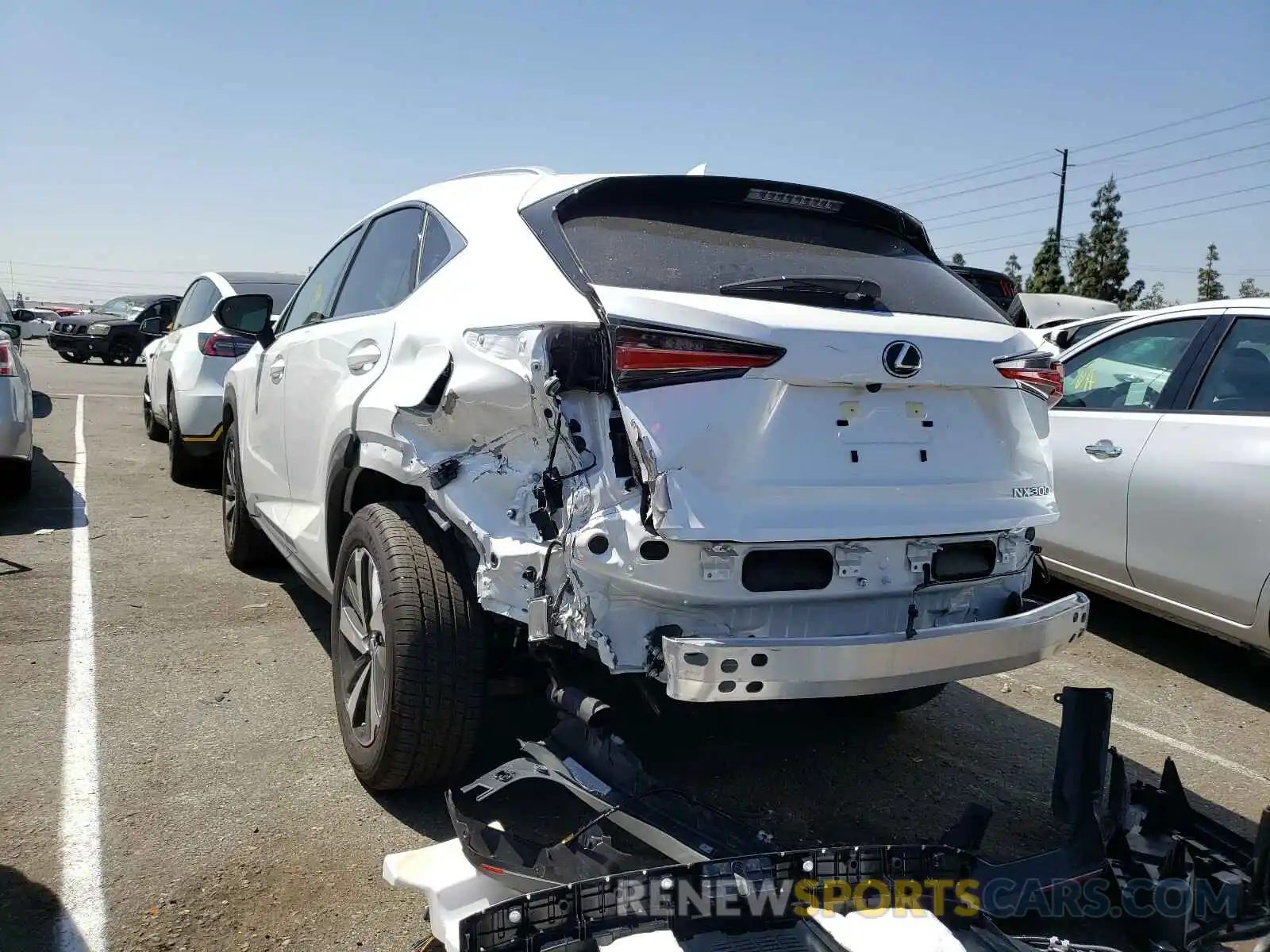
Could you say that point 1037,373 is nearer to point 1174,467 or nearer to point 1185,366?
point 1174,467

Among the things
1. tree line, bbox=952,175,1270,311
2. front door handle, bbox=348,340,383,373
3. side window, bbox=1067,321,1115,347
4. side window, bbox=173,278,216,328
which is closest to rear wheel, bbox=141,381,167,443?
side window, bbox=173,278,216,328

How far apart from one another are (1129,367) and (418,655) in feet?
13.2

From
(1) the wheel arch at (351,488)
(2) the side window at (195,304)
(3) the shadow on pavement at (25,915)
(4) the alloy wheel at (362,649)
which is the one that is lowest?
(3) the shadow on pavement at (25,915)

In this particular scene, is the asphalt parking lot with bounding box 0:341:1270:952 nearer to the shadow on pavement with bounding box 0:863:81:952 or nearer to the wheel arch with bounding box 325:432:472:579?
the shadow on pavement with bounding box 0:863:81:952

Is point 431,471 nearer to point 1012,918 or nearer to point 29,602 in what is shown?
point 1012,918

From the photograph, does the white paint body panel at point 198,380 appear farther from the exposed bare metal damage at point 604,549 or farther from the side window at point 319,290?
the exposed bare metal damage at point 604,549

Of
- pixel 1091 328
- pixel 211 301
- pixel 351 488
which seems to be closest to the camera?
pixel 351 488

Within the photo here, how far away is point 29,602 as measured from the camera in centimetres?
486

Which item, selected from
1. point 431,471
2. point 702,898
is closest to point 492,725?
point 431,471

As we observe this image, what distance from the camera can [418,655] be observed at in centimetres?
272

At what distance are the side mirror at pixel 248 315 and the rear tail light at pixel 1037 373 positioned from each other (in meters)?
3.38

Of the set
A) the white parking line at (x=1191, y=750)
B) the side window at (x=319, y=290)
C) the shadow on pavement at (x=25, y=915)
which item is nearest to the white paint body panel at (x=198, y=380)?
the side window at (x=319, y=290)

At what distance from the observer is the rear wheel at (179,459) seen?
7.65m

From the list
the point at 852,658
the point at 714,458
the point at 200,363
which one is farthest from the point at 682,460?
the point at 200,363
